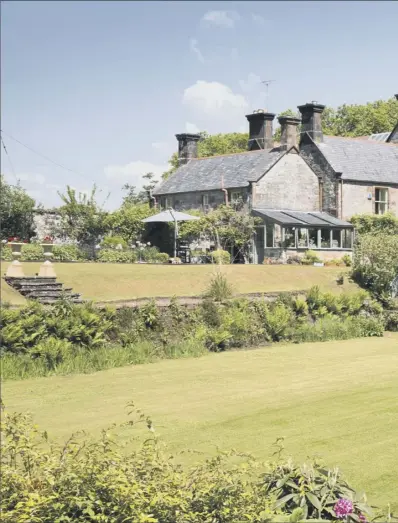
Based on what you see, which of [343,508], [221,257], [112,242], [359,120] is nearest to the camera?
[343,508]

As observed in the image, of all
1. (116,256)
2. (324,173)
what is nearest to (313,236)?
(324,173)

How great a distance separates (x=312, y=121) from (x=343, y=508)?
35410 millimetres

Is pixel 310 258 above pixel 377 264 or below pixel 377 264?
above

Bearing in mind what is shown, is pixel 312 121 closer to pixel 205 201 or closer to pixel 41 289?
Result: pixel 205 201

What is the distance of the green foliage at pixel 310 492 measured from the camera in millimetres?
5152

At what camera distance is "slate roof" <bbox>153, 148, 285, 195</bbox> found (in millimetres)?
36688

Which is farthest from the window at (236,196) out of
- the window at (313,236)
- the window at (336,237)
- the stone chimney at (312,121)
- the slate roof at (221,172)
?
the stone chimney at (312,121)

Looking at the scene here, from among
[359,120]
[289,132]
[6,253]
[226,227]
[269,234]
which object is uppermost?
[359,120]

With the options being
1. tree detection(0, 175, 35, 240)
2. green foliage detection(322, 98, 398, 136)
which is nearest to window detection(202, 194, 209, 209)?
tree detection(0, 175, 35, 240)

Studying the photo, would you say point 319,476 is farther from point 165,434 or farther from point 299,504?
point 165,434

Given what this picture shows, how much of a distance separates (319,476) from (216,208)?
106 ft

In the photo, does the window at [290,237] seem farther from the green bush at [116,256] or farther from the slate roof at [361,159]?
the green bush at [116,256]

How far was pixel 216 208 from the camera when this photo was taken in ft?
123

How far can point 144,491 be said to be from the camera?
512 cm
